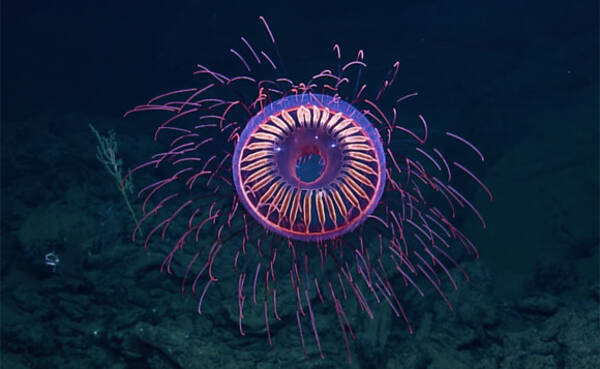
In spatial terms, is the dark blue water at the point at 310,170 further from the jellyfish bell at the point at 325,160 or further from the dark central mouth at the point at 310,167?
the jellyfish bell at the point at 325,160

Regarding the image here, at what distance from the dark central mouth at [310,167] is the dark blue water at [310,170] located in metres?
0.06

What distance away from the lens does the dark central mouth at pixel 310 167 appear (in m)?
4.36

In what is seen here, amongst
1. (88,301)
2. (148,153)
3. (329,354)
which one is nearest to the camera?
(329,354)

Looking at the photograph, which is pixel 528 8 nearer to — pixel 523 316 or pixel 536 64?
pixel 536 64

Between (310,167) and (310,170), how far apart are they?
0.18 feet

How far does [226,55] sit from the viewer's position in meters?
13.3

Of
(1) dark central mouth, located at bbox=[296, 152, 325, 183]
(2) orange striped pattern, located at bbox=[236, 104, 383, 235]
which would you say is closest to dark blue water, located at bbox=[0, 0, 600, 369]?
(1) dark central mouth, located at bbox=[296, 152, 325, 183]

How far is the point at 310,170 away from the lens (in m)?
4.46

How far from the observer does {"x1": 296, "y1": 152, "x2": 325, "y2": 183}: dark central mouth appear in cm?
436

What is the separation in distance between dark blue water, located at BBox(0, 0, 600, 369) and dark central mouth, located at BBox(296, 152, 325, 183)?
0.06 m

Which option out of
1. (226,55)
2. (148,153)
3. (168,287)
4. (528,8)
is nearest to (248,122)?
(168,287)

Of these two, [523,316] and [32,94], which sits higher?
[32,94]

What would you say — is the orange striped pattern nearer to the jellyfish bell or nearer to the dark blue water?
the jellyfish bell

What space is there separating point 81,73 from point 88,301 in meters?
16.4
